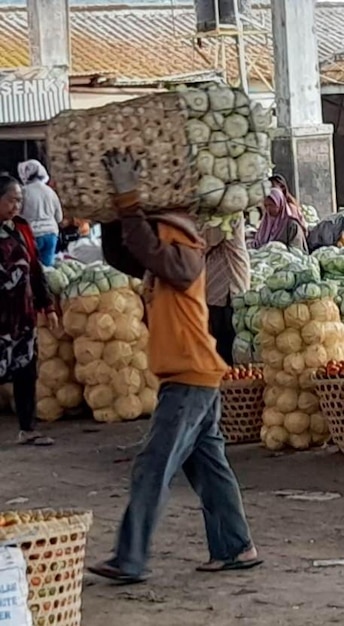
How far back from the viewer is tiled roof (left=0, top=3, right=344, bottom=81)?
27891mm

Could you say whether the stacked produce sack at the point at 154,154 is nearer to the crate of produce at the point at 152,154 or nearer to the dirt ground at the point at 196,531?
the crate of produce at the point at 152,154

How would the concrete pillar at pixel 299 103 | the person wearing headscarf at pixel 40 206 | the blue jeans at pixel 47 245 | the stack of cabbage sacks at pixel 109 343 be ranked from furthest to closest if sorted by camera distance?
the concrete pillar at pixel 299 103 → the person wearing headscarf at pixel 40 206 → the blue jeans at pixel 47 245 → the stack of cabbage sacks at pixel 109 343

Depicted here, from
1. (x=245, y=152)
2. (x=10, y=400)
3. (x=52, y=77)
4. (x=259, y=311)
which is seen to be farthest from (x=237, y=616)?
(x=52, y=77)

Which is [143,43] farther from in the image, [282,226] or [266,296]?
[266,296]

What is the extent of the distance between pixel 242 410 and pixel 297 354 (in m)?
0.65

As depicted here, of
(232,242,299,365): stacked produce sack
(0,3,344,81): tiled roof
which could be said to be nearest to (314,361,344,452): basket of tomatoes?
(232,242,299,365): stacked produce sack

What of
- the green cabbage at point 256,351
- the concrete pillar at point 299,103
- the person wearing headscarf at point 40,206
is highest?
the concrete pillar at point 299,103

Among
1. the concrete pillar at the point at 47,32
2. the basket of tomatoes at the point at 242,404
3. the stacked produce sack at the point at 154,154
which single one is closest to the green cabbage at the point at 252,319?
the basket of tomatoes at the point at 242,404

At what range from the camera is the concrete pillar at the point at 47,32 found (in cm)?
2153

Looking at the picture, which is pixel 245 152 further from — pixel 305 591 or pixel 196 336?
pixel 305 591

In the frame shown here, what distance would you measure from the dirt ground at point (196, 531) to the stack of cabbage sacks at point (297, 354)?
0.17m

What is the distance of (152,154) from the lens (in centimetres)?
560

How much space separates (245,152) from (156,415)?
3.93 ft

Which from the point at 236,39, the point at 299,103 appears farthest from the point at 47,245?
the point at 236,39
